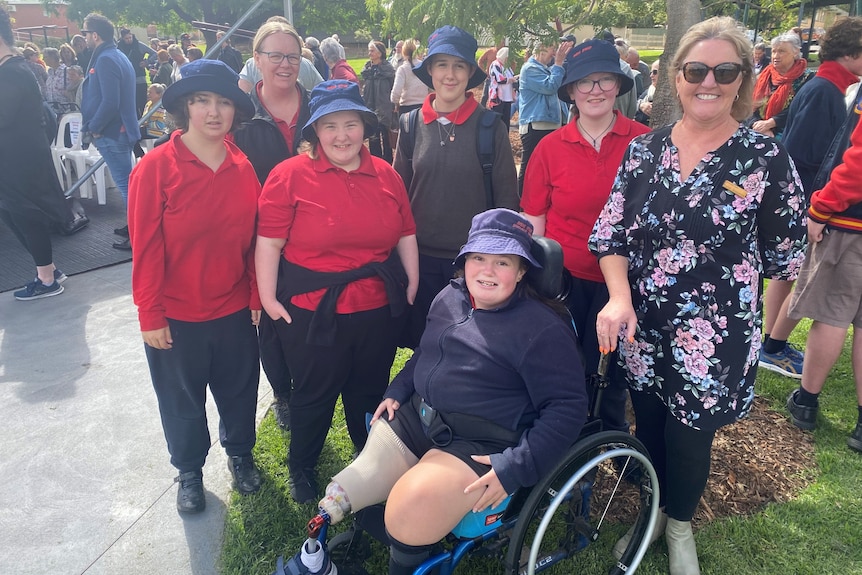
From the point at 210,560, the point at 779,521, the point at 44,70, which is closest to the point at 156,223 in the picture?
the point at 210,560

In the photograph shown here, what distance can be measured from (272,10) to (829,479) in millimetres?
36344

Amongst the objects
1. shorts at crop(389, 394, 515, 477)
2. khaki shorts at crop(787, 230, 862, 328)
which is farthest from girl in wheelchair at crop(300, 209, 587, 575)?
khaki shorts at crop(787, 230, 862, 328)

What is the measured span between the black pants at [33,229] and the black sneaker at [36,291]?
0.64 ft

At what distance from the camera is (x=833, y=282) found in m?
3.16

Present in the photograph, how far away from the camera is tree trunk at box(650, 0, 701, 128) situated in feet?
10.8

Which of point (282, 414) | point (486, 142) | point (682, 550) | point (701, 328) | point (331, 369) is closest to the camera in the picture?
point (701, 328)

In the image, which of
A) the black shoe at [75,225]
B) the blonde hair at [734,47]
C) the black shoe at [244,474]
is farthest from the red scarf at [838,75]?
the black shoe at [75,225]

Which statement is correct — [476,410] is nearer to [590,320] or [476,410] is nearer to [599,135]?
[590,320]

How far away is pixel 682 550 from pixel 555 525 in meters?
0.54

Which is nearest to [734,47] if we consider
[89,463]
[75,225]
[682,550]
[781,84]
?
[682,550]

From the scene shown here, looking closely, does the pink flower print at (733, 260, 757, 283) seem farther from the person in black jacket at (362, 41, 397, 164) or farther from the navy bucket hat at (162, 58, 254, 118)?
the person in black jacket at (362, 41, 397, 164)

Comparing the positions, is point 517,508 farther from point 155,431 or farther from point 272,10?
point 272,10

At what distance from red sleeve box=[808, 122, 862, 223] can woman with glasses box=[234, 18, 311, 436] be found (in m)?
2.56

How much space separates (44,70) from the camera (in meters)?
11.0
